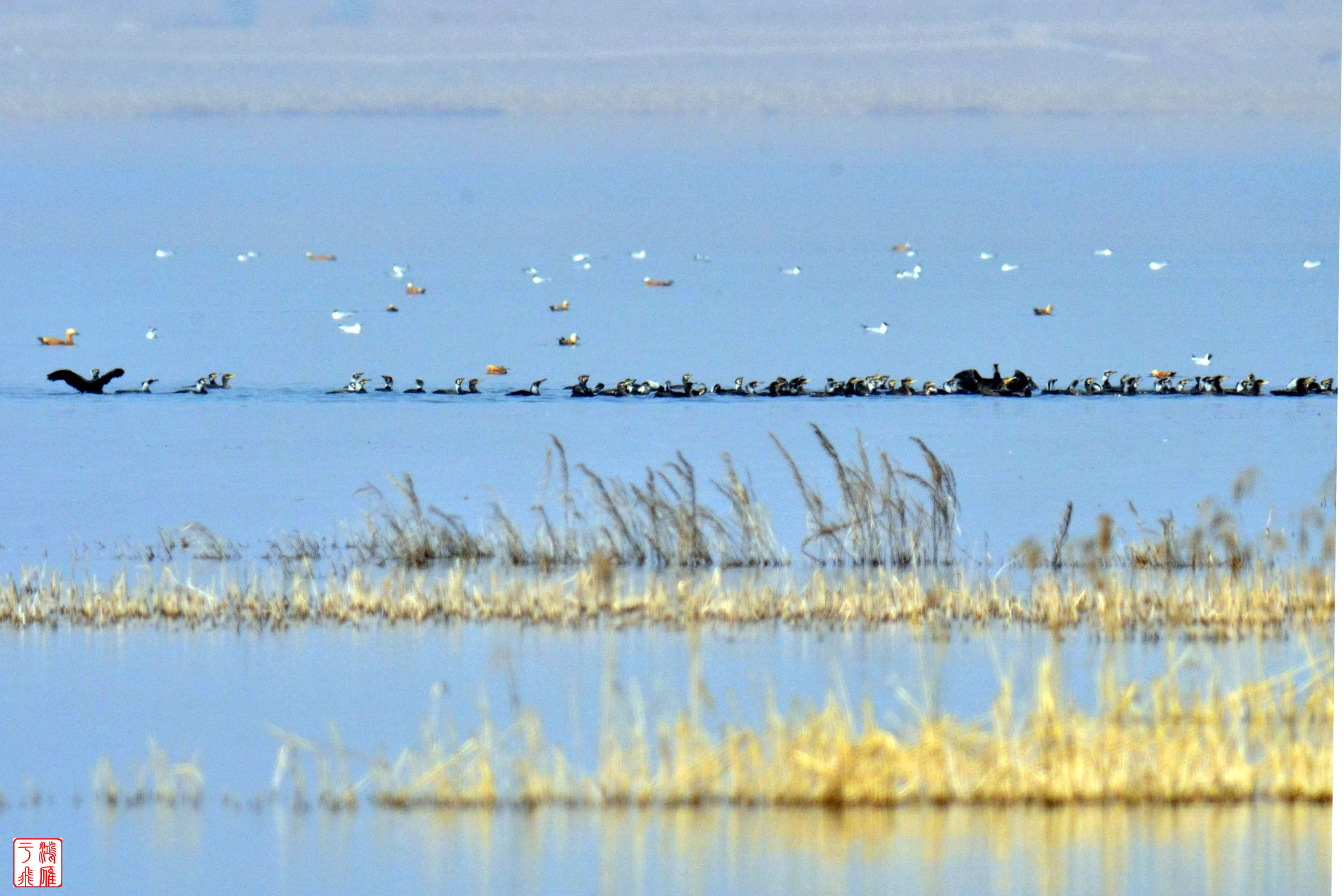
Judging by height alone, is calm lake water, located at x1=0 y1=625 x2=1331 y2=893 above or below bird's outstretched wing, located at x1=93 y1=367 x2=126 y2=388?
below

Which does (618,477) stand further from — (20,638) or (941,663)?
(20,638)

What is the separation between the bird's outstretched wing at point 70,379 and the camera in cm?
1119

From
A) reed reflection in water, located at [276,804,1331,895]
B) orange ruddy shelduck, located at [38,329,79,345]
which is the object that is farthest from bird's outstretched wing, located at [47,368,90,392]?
reed reflection in water, located at [276,804,1331,895]

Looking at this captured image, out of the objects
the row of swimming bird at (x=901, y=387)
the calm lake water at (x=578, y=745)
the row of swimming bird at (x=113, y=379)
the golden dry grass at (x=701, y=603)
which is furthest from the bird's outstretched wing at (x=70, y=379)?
the calm lake water at (x=578, y=745)

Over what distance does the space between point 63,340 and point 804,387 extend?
499 centimetres

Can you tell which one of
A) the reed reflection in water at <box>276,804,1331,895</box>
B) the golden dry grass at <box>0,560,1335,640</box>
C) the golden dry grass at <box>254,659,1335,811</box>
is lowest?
the reed reflection in water at <box>276,804,1331,895</box>

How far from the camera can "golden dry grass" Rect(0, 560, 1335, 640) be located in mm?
7594

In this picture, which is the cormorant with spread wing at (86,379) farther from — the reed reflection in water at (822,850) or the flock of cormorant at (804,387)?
the reed reflection in water at (822,850)

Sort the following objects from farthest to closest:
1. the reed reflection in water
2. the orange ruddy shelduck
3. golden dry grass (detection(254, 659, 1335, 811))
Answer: the orange ruddy shelduck, golden dry grass (detection(254, 659, 1335, 811)), the reed reflection in water

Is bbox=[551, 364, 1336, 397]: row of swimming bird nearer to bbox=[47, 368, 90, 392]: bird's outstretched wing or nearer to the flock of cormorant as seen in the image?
the flock of cormorant

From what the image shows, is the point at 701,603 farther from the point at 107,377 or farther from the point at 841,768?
the point at 107,377

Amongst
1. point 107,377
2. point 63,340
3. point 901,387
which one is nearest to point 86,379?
point 107,377

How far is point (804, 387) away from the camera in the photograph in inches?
468

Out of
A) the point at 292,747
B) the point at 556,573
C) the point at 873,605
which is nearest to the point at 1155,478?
the point at 873,605
